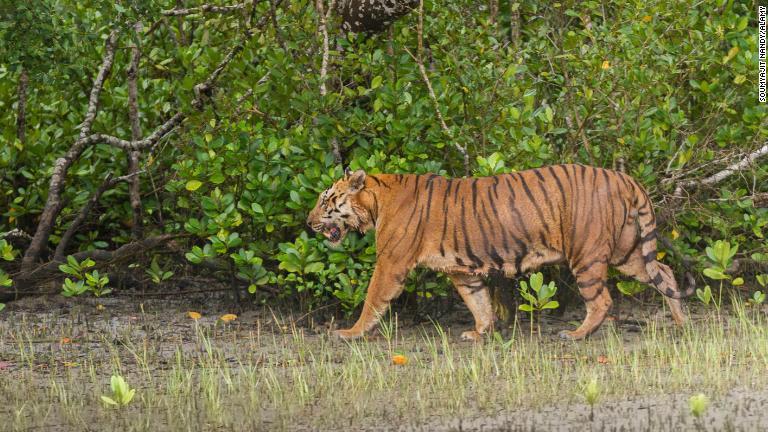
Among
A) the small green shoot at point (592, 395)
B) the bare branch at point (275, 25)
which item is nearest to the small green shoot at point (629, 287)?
the small green shoot at point (592, 395)

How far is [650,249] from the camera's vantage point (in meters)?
7.77

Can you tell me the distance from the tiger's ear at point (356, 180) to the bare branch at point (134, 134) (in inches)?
81.0

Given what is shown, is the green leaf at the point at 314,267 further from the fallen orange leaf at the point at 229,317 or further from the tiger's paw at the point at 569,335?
the tiger's paw at the point at 569,335

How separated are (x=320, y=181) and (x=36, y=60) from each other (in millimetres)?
2025

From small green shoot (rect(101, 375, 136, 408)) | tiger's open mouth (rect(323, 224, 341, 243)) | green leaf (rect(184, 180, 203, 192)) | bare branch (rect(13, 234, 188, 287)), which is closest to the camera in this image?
small green shoot (rect(101, 375, 136, 408))

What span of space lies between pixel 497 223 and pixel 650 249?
107 cm

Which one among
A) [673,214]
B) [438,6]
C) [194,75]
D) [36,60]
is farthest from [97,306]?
[673,214]

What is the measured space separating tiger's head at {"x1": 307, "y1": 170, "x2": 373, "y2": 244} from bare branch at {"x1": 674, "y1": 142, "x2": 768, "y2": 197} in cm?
238

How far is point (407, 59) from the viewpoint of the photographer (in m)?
8.38

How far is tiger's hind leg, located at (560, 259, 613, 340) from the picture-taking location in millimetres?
7473

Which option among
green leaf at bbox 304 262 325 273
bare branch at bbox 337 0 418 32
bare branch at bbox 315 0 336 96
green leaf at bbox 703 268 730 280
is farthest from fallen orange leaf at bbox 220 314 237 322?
green leaf at bbox 703 268 730 280

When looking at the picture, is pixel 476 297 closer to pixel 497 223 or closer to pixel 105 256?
pixel 497 223

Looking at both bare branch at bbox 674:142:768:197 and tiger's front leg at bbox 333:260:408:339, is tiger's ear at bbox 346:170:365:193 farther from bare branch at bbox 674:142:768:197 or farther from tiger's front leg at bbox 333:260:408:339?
bare branch at bbox 674:142:768:197

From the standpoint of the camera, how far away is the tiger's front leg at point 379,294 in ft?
24.8
